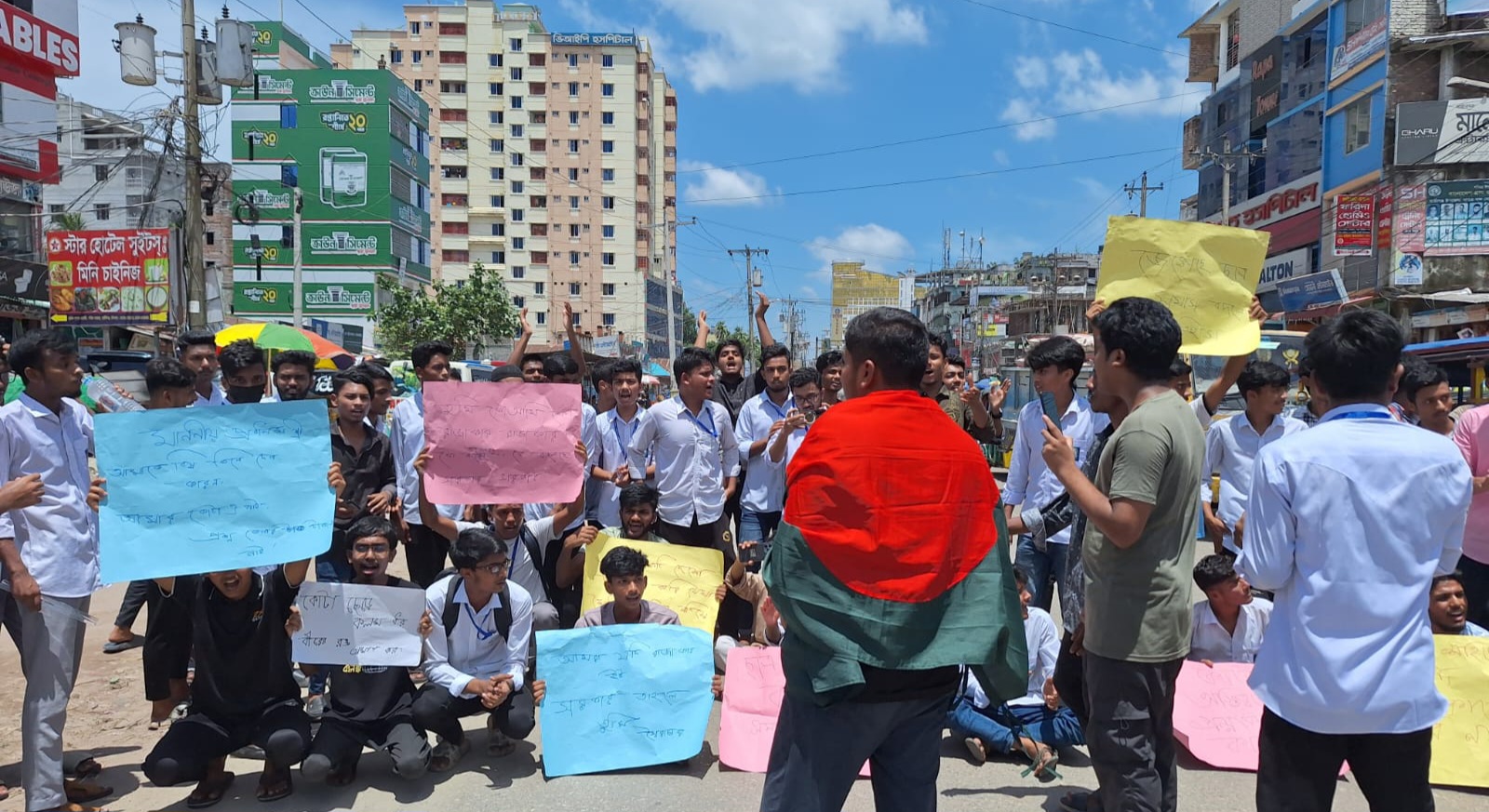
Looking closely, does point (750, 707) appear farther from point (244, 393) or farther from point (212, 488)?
point (244, 393)

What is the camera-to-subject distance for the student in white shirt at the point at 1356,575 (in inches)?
97.2

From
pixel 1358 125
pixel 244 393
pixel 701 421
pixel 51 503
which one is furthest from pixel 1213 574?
pixel 1358 125

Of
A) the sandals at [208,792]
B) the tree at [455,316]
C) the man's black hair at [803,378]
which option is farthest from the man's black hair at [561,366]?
the tree at [455,316]

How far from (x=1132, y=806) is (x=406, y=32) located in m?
91.9

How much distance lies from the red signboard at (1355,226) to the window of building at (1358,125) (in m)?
2.98

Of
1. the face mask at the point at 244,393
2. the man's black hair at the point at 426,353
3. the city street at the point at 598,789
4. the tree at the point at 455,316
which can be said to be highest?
the tree at the point at 455,316

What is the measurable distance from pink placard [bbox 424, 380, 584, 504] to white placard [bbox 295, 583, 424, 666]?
791mm

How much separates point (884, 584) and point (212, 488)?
3.13 meters

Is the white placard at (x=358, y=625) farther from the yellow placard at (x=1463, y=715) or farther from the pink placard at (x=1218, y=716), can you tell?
the yellow placard at (x=1463, y=715)

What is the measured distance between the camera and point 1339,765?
2627 millimetres

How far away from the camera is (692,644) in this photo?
461 centimetres

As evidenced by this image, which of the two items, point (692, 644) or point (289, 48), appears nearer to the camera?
point (692, 644)

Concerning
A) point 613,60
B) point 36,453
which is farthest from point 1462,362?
point 613,60

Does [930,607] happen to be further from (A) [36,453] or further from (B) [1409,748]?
(A) [36,453]
